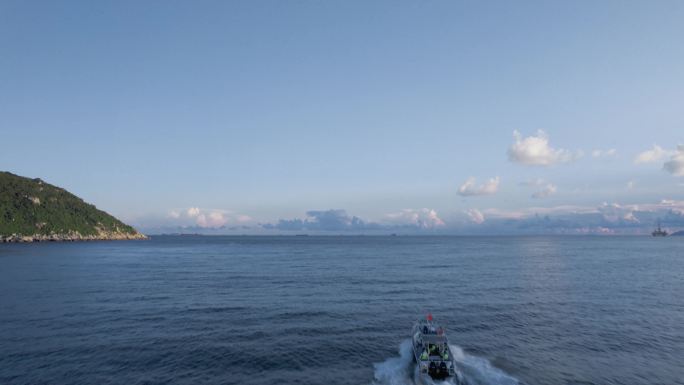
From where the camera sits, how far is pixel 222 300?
71438mm

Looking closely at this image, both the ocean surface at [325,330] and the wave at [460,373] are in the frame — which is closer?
the wave at [460,373]

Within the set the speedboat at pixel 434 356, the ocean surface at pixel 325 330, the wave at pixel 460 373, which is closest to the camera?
the wave at pixel 460 373

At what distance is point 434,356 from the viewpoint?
127 feet

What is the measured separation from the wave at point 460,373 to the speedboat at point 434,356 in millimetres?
735

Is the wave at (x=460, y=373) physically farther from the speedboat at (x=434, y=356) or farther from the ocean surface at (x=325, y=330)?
the speedboat at (x=434, y=356)

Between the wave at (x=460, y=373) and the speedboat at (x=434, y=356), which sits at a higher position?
the speedboat at (x=434, y=356)

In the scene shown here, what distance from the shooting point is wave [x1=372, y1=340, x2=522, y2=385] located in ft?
120

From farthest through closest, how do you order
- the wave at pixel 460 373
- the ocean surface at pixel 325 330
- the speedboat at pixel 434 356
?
the ocean surface at pixel 325 330
the speedboat at pixel 434 356
the wave at pixel 460 373

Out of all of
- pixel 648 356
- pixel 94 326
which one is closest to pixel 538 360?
pixel 648 356

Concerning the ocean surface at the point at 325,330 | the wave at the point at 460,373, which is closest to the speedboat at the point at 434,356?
the wave at the point at 460,373

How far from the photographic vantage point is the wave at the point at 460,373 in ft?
120

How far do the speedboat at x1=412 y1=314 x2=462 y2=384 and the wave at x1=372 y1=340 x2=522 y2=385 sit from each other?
74 cm

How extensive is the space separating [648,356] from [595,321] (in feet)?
49.9

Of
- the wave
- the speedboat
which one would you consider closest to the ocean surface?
the wave
